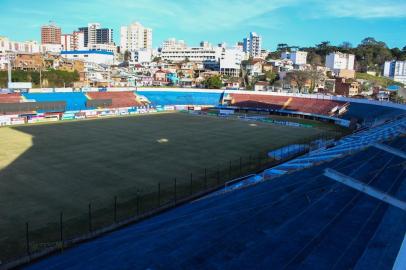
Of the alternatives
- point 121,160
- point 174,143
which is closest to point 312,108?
point 174,143

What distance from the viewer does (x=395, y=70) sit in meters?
172

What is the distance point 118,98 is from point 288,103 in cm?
3700

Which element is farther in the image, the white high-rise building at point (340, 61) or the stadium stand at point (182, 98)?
the white high-rise building at point (340, 61)

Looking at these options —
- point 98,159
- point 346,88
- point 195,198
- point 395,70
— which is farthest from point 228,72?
point 195,198

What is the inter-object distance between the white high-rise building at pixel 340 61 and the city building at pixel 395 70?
15.8 meters

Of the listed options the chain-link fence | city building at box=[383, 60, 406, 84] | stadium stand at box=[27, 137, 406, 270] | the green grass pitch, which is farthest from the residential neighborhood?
stadium stand at box=[27, 137, 406, 270]

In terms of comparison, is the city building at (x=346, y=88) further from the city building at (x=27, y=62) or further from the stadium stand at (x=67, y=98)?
the city building at (x=27, y=62)

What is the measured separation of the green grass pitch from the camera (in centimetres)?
2170

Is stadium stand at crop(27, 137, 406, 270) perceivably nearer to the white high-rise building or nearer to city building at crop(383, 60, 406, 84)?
the white high-rise building

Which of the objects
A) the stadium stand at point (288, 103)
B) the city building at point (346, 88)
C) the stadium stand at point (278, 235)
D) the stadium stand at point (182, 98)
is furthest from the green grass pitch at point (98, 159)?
the city building at point (346, 88)

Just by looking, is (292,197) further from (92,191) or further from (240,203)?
(92,191)

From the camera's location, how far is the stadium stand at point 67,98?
217 feet

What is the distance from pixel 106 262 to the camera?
1166 cm

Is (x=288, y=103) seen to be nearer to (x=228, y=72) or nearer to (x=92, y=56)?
(x=228, y=72)
